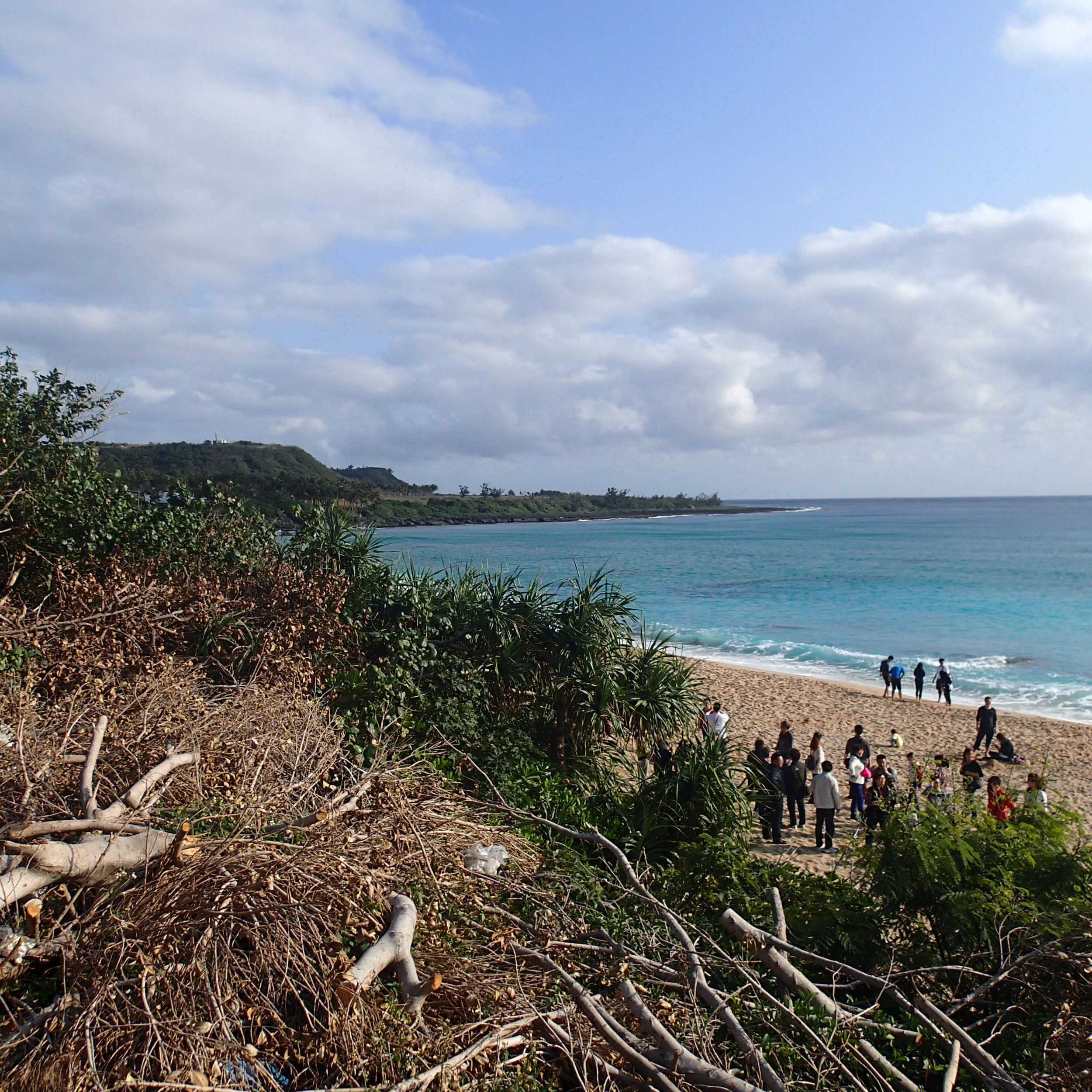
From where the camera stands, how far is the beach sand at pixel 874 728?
45.4 ft

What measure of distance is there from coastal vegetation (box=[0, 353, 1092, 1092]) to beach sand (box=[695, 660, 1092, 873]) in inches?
181

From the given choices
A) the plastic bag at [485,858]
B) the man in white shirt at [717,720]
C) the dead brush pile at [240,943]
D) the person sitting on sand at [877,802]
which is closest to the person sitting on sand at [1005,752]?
the person sitting on sand at [877,802]

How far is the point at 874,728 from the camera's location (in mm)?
19516

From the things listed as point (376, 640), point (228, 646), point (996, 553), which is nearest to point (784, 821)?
point (376, 640)

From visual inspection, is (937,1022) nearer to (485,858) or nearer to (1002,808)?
(485,858)

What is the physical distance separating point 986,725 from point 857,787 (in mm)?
6126

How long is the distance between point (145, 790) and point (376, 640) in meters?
4.65

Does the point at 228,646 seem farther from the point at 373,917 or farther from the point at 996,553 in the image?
the point at 996,553

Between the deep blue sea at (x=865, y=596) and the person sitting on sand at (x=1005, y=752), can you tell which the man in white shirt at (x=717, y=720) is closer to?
the deep blue sea at (x=865, y=596)

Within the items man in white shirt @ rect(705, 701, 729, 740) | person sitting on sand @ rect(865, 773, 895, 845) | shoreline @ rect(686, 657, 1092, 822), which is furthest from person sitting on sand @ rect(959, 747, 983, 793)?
man in white shirt @ rect(705, 701, 729, 740)

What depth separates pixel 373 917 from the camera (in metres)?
3.65

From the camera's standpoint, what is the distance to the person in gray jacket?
1075cm

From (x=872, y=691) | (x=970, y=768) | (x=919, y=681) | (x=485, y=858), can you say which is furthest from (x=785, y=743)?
(x=872, y=691)

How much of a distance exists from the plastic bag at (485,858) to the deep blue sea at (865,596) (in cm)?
483
